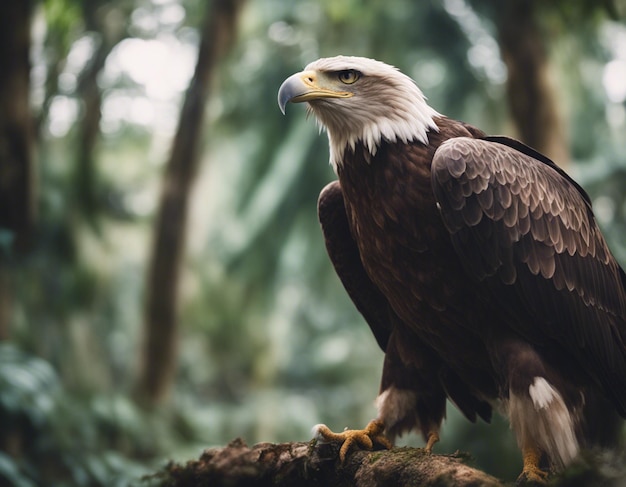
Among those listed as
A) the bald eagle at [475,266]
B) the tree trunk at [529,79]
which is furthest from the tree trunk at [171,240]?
the bald eagle at [475,266]

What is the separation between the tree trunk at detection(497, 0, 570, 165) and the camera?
7457 millimetres

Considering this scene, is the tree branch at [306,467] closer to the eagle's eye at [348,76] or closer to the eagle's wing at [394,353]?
the eagle's wing at [394,353]

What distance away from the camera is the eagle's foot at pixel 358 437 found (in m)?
3.52

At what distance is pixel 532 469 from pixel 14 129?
5547 mm

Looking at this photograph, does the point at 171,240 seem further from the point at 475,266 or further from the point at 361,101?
the point at 475,266

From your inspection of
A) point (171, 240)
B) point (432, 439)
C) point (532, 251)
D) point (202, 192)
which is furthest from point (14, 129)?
point (532, 251)

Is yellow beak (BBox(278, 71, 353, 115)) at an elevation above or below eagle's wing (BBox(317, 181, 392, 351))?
above

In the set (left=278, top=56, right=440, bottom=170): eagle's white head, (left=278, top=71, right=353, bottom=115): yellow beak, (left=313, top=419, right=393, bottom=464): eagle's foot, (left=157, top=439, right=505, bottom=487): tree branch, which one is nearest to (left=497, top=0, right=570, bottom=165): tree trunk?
(left=278, top=56, right=440, bottom=170): eagle's white head

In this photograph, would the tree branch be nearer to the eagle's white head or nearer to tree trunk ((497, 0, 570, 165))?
the eagle's white head

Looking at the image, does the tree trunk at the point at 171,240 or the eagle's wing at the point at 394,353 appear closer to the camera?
the eagle's wing at the point at 394,353

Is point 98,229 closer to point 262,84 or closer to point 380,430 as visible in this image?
point 262,84

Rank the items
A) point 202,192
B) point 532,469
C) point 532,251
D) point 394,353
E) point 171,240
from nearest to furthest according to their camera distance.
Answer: point 532,469
point 532,251
point 394,353
point 171,240
point 202,192

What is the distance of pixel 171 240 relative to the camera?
8.28 meters

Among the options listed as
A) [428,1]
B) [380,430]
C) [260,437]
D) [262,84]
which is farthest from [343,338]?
[380,430]
